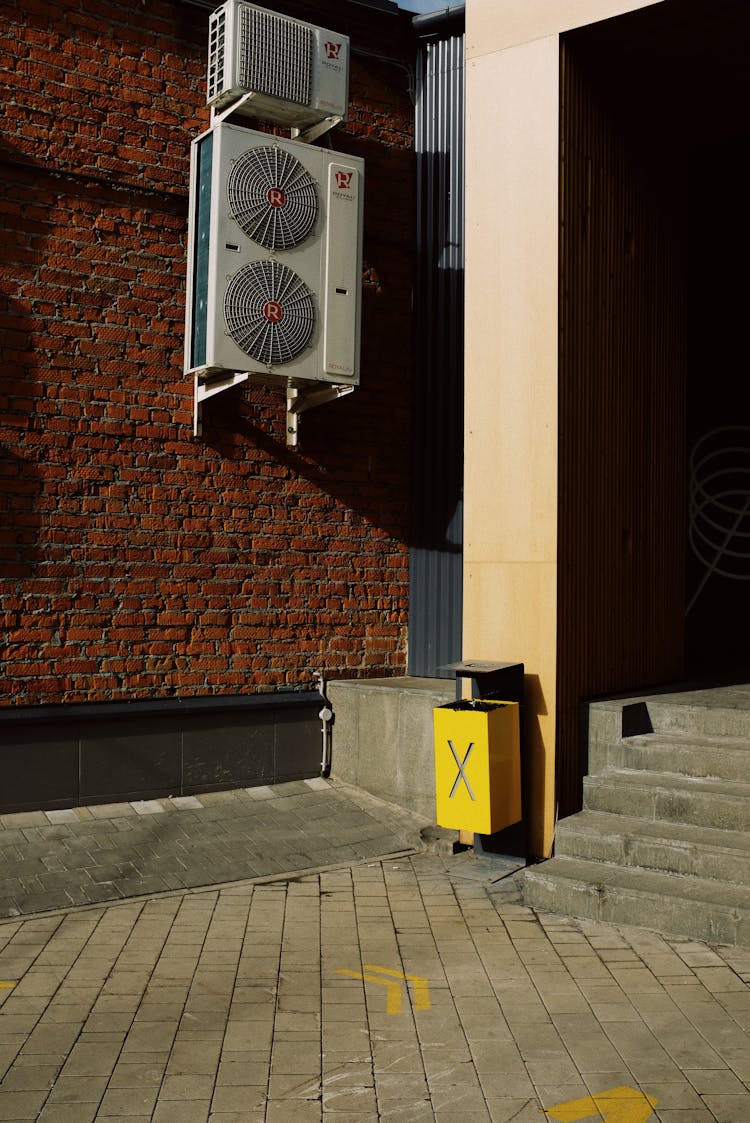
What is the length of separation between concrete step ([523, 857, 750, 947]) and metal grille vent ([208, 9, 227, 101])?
542cm

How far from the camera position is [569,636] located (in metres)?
6.93

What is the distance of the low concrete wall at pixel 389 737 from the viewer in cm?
774

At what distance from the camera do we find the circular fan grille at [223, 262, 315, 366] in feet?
23.9

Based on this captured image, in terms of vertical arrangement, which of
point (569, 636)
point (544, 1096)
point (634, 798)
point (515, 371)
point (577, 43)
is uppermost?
point (577, 43)

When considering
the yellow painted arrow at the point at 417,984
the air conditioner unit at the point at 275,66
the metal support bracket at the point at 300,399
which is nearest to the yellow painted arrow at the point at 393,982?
the yellow painted arrow at the point at 417,984

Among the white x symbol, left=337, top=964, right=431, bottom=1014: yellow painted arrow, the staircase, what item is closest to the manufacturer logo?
the white x symbol

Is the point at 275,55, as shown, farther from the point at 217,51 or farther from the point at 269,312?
the point at 269,312

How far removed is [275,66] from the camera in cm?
738

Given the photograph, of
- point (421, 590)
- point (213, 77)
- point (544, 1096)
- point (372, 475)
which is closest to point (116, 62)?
point (213, 77)

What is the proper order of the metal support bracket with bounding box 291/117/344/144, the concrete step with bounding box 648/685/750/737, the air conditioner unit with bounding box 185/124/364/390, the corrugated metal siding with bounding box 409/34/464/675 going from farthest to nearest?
the corrugated metal siding with bounding box 409/34/464/675, the metal support bracket with bounding box 291/117/344/144, the air conditioner unit with bounding box 185/124/364/390, the concrete step with bounding box 648/685/750/737

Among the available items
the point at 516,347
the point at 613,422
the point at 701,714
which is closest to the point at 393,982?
the point at 701,714

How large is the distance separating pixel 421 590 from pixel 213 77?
4.04m

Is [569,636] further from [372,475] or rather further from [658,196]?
[658,196]

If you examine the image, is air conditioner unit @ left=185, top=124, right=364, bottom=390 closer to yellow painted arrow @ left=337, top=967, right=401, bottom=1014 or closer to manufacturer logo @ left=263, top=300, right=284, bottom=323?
manufacturer logo @ left=263, top=300, right=284, bottom=323
